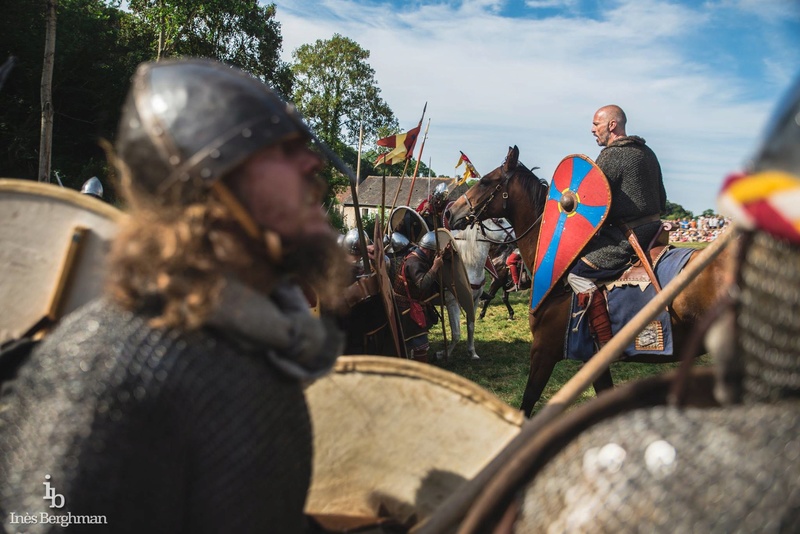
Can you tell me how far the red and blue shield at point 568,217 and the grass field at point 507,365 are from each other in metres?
1.73

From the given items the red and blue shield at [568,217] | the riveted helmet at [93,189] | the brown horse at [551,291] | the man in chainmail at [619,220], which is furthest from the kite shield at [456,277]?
the riveted helmet at [93,189]

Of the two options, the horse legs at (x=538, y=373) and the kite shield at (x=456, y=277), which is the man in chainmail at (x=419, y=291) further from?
the horse legs at (x=538, y=373)

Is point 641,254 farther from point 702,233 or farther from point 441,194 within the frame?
point 702,233

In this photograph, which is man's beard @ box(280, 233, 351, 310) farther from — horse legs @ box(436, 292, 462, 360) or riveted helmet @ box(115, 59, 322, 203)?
horse legs @ box(436, 292, 462, 360)

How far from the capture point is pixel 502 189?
17.2 ft

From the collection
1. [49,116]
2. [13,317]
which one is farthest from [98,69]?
[13,317]

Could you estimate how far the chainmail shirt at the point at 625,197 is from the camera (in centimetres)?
410

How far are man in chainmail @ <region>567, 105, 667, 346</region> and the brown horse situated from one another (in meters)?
0.24

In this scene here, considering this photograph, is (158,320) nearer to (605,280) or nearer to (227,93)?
(227,93)

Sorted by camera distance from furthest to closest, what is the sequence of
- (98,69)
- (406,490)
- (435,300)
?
(98,69) < (435,300) < (406,490)

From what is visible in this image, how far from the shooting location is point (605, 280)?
422 centimetres

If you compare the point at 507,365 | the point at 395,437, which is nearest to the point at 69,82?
the point at 507,365

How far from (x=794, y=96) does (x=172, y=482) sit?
3.75 feet

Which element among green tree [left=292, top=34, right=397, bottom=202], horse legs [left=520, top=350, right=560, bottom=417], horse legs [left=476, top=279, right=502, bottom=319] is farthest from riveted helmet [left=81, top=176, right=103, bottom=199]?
green tree [left=292, top=34, right=397, bottom=202]
